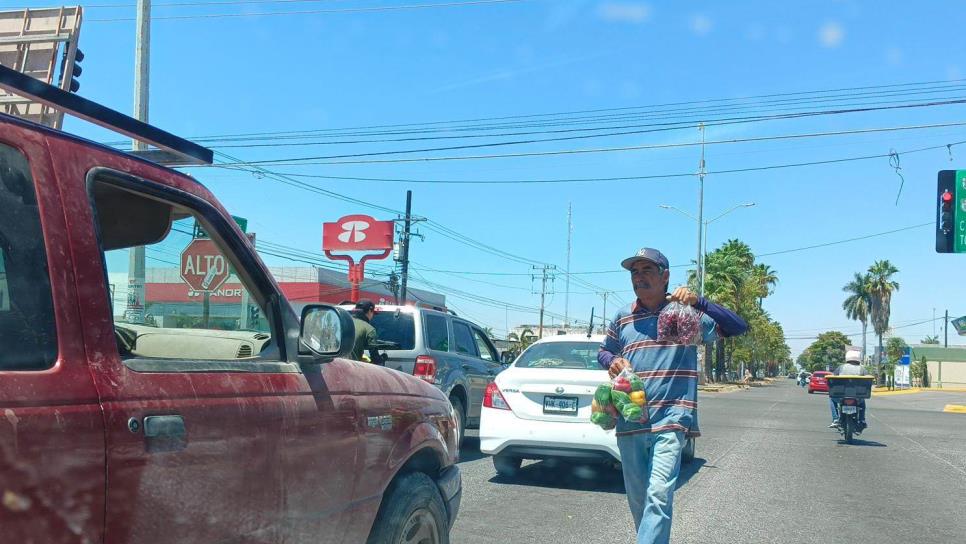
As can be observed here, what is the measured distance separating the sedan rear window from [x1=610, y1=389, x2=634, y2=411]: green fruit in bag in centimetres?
391

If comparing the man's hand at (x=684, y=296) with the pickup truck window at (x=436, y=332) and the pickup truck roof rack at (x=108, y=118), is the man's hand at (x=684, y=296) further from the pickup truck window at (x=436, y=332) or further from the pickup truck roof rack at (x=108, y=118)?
the pickup truck window at (x=436, y=332)

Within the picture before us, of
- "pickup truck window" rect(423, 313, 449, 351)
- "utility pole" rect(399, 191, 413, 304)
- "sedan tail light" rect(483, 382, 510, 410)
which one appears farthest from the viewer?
"utility pole" rect(399, 191, 413, 304)

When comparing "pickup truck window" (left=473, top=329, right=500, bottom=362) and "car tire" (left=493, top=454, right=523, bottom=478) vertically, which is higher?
"pickup truck window" (left=473, top=329, right=500, bottom=362)

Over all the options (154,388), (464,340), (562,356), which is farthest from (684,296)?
(464,340)

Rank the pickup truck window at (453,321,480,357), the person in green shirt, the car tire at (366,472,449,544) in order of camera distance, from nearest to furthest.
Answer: the car tire at (366,472,449,544), the person in green shirt, the pickup truck window at (453,321,480,357)

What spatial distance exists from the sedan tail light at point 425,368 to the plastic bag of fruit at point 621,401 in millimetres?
5062

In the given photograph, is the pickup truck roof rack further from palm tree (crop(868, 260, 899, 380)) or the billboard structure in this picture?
palm tree (crop(868, 260, 899, 380))

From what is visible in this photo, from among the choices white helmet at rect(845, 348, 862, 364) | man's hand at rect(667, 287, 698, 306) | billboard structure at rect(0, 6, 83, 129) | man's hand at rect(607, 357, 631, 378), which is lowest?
man's hand at rect(607, 357, 631, 378)

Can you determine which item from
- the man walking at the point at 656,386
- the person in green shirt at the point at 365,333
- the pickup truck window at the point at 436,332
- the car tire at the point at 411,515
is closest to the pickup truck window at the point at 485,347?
the pickup truck window at the point at 436,332

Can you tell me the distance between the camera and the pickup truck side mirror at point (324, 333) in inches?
119

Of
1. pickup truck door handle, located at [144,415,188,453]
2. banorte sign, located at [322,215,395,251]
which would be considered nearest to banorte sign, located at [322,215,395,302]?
banorte sign, located at [322,215,395,251]

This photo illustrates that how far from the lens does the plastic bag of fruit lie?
4.49 m

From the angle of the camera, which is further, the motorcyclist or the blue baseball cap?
the motorcyclist

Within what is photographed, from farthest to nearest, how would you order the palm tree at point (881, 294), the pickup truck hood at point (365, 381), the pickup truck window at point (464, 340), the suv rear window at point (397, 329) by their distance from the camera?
the palm tree at point (881, 294), the pickup truck window at point (464, 340), the suv rear window at point (397, 329), the pickup truck hood at point (365, 381)
